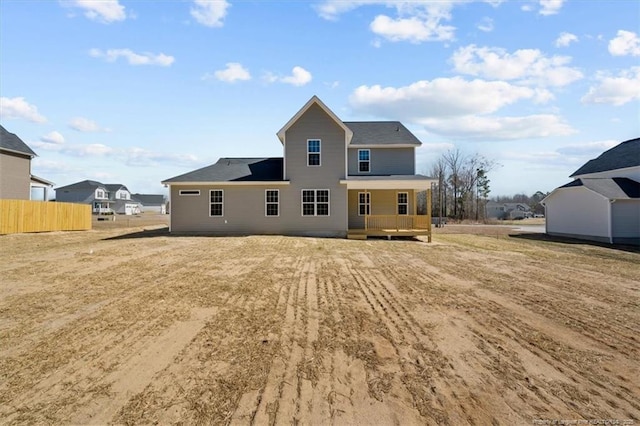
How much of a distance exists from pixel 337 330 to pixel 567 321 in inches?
146

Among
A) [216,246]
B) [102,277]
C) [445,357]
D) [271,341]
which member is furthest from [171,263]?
[445,357]

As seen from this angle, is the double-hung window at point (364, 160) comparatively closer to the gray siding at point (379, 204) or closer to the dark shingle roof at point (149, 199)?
the gray siding at point (379, 204)

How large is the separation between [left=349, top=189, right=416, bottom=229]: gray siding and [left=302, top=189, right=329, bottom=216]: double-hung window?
2466 mm

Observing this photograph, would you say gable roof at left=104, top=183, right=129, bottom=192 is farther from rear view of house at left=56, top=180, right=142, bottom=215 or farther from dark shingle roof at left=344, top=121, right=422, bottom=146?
dark shingle roof at left=344, top=121, right=422, bottom=146

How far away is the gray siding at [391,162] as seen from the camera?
21.4m

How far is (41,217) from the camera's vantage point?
71.8 feet

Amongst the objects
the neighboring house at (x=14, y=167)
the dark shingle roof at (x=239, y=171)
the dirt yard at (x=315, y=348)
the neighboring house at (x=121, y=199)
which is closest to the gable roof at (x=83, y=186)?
the neighboring house at (x=121, y=199)

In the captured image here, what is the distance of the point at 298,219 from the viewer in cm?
1927

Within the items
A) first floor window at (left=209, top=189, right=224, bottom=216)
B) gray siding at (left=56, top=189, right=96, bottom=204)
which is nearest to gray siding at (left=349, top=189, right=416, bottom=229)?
first floor window at (left=209, top=189, right=224, bottom=216)

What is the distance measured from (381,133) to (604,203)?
46.6ft

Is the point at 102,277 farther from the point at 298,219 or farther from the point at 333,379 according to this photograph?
the point at 298,219

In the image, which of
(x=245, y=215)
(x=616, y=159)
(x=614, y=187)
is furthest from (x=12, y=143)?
(x=616, y=159)

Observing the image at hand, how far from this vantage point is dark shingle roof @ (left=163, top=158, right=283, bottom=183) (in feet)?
63.1

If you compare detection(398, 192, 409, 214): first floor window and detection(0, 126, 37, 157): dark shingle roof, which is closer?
detection(398, 192, 409, 214): first floor window
